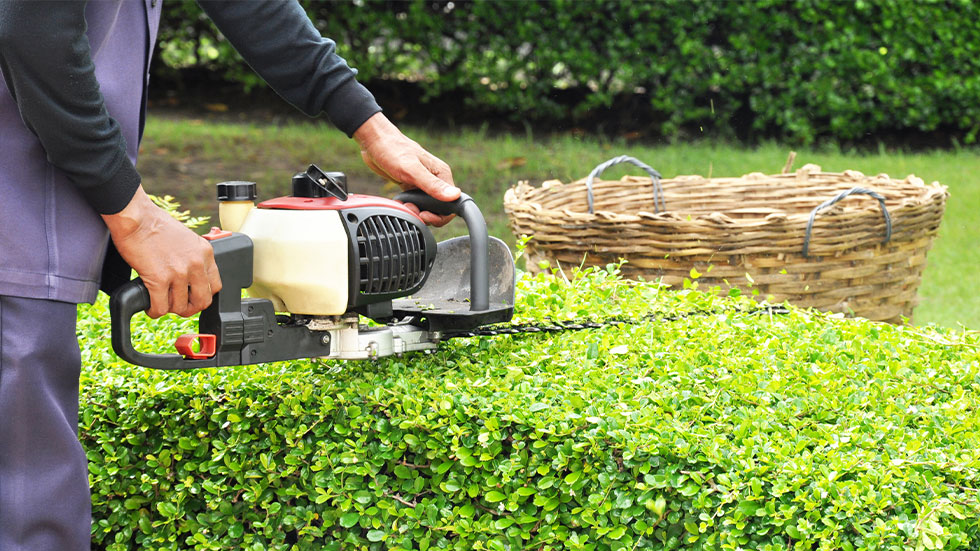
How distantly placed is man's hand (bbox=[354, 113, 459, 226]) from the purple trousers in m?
0.74

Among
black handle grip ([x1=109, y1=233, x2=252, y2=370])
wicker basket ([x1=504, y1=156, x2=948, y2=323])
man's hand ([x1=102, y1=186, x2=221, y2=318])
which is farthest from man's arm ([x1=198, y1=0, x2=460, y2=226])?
wicker basket ([x1=504, y1=156, x2=948, y2=323])

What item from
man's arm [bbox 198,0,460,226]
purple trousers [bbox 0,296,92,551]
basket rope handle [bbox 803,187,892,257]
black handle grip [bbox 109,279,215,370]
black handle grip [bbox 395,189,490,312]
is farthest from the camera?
basket rope handle [bbox 803,187,892,257]

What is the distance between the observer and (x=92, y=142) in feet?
4.94

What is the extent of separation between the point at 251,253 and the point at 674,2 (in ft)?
18.9

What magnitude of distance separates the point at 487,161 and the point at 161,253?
5.18 m

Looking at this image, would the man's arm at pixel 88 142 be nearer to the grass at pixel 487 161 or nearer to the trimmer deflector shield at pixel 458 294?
the trimmer deflector shield at pixel 458 294

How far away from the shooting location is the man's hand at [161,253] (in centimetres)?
160

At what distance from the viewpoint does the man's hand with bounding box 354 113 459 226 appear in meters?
2.05

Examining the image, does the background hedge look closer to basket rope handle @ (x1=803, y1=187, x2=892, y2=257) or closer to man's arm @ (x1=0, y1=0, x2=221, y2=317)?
basket rope handle @ (x1=803, y1=187, x2=892, y2=257)

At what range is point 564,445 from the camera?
1724mm

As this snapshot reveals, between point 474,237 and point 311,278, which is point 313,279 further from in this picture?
point 474,237

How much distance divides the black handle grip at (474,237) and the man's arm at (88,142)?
1.69ft

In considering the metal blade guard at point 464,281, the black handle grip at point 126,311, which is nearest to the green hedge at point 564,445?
the metal blade guard at point 464,281

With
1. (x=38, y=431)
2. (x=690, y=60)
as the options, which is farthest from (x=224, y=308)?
(x=690, y=60)
